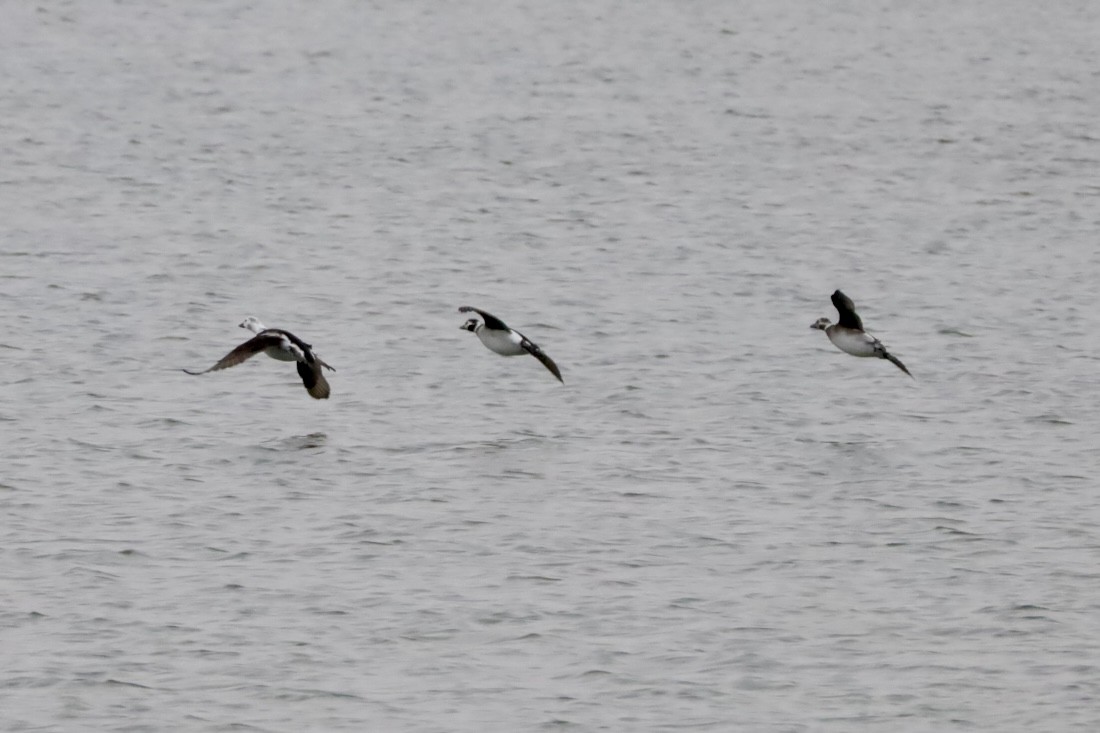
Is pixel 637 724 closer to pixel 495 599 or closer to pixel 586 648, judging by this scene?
pixel 586 648

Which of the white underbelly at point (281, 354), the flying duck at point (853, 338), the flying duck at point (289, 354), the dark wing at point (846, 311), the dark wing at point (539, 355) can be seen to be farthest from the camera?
the dark wing at point (539, 355)

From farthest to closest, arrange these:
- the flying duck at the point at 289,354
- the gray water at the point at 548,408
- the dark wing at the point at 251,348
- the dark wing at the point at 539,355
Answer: the dark wing at the point at 539,355 → the flying duck at the point at 289,354 → the dark wing at the point at 251,348 → the gray water at the point at 548,408

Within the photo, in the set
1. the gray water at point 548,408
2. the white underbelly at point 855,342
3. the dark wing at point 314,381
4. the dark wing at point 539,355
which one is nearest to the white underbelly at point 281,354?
the dark wing at point 314,381

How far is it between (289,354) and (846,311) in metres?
5.39

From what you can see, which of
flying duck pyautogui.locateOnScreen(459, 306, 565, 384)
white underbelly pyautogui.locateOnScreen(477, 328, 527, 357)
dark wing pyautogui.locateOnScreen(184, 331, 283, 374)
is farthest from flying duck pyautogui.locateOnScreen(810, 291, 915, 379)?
dark wing pyautogui.locateOnScreen(184, 331, 283, 374)

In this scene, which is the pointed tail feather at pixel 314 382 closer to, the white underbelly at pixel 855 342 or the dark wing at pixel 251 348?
the dark wing at pixel 251 348

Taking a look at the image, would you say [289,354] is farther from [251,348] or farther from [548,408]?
[548,408]

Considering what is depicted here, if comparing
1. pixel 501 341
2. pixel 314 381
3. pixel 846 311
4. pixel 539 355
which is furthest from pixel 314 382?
pixel 846 311

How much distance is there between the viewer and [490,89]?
1713 inches

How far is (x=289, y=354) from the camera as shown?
65.9 ft

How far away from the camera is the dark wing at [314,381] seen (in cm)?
1950

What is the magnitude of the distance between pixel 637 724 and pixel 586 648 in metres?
1.36

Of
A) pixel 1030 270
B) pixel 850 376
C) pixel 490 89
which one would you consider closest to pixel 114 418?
pixel 850 376

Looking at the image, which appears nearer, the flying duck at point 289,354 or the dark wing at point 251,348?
the dark wing at point 251,348
